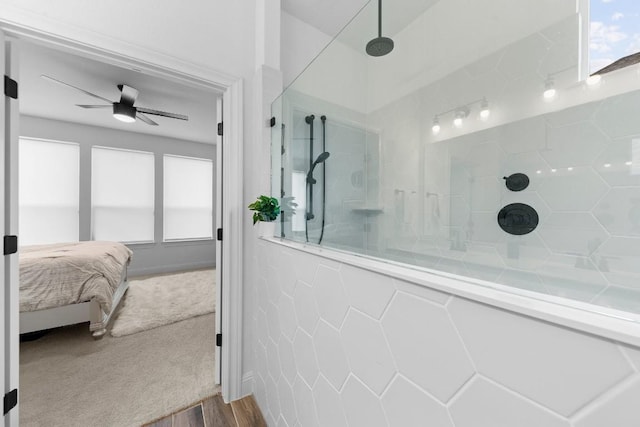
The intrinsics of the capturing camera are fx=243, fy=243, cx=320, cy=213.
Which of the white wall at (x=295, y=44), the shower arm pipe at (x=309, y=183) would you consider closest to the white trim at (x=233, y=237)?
the shower arm pipe at (x=309, y=183)

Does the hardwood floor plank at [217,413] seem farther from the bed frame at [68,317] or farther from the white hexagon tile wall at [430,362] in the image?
the bed frame at [68,317]

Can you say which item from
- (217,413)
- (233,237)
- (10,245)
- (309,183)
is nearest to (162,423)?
(217,413)

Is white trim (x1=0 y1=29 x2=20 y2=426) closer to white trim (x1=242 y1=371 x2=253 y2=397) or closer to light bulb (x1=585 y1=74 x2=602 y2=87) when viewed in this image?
white trim (x1=242 y1=371 x2=253 y2=397)

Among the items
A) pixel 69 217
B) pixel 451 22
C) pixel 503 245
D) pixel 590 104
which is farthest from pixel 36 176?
pixel 590 104

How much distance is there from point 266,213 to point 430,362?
3.52 feet

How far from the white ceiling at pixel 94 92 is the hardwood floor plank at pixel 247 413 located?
193 centimetres

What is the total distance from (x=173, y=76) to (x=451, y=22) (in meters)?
1.56

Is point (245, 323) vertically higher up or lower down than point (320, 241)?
lower down

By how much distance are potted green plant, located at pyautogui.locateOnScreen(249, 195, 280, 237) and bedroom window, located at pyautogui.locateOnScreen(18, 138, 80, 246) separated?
12.9 feet

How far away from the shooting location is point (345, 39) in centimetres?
150

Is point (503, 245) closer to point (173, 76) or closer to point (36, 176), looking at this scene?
point (173, 76)

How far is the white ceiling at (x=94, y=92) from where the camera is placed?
7.00 feet

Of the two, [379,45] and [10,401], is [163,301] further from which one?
[379,45]

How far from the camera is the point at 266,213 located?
1.36 m
